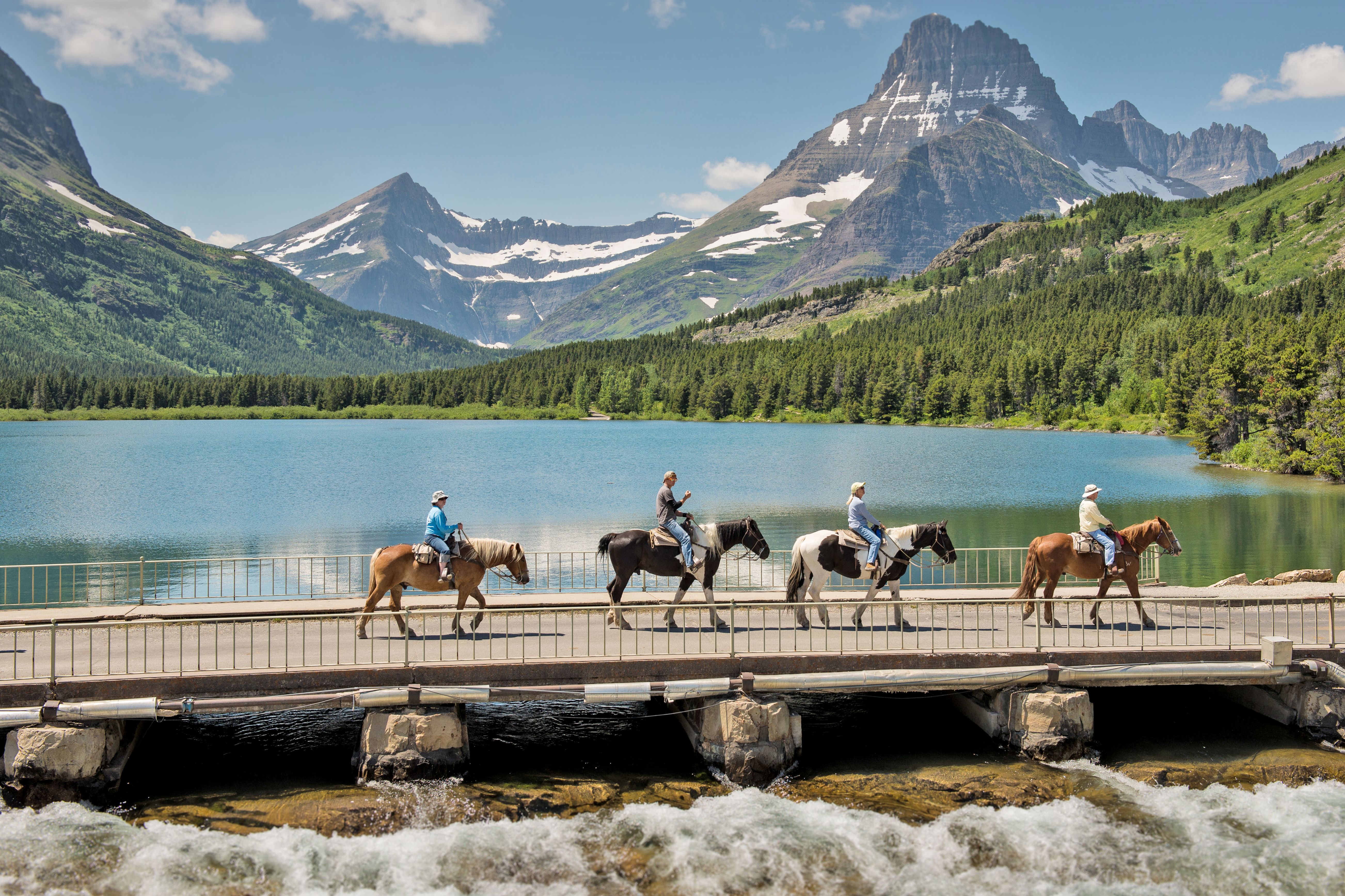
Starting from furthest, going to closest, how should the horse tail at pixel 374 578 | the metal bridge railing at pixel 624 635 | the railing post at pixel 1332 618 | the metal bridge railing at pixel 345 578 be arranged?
1. the metal bridge railing at pixel 345 578
2. the horse tail at pixel 374 578
3. the railing post at pixel 1332 618
4. the metal bridge railing at pixel 624 635

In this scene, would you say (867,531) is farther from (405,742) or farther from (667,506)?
(405,742)

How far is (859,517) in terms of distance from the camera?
16.5m

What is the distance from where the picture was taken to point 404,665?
13.0m

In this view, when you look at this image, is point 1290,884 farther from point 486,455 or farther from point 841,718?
point 486,455

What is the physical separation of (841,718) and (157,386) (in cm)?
20530

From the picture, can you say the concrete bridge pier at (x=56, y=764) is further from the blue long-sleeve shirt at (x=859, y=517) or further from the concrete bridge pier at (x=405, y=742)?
the blue long-sleeve shirt at (x=859, y=517)

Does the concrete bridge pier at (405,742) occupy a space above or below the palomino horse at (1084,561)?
below

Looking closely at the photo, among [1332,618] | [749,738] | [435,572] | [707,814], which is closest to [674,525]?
[435,572]

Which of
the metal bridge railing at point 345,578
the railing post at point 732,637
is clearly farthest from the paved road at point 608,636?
the metal bridge railing at point 345,578

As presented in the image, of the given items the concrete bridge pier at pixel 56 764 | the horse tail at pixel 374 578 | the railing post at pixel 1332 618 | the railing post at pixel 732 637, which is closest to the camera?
the concrete bridge pier at pixel 56 764

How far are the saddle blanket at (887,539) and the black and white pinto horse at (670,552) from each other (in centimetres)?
142

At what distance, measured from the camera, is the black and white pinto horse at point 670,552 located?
53.4 ft

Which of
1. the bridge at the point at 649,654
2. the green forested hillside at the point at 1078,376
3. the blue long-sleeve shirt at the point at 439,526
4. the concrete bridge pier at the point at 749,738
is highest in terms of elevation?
the green forested hillside at the point at 1078,376

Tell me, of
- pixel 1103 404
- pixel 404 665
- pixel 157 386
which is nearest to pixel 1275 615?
pixel 404 665
